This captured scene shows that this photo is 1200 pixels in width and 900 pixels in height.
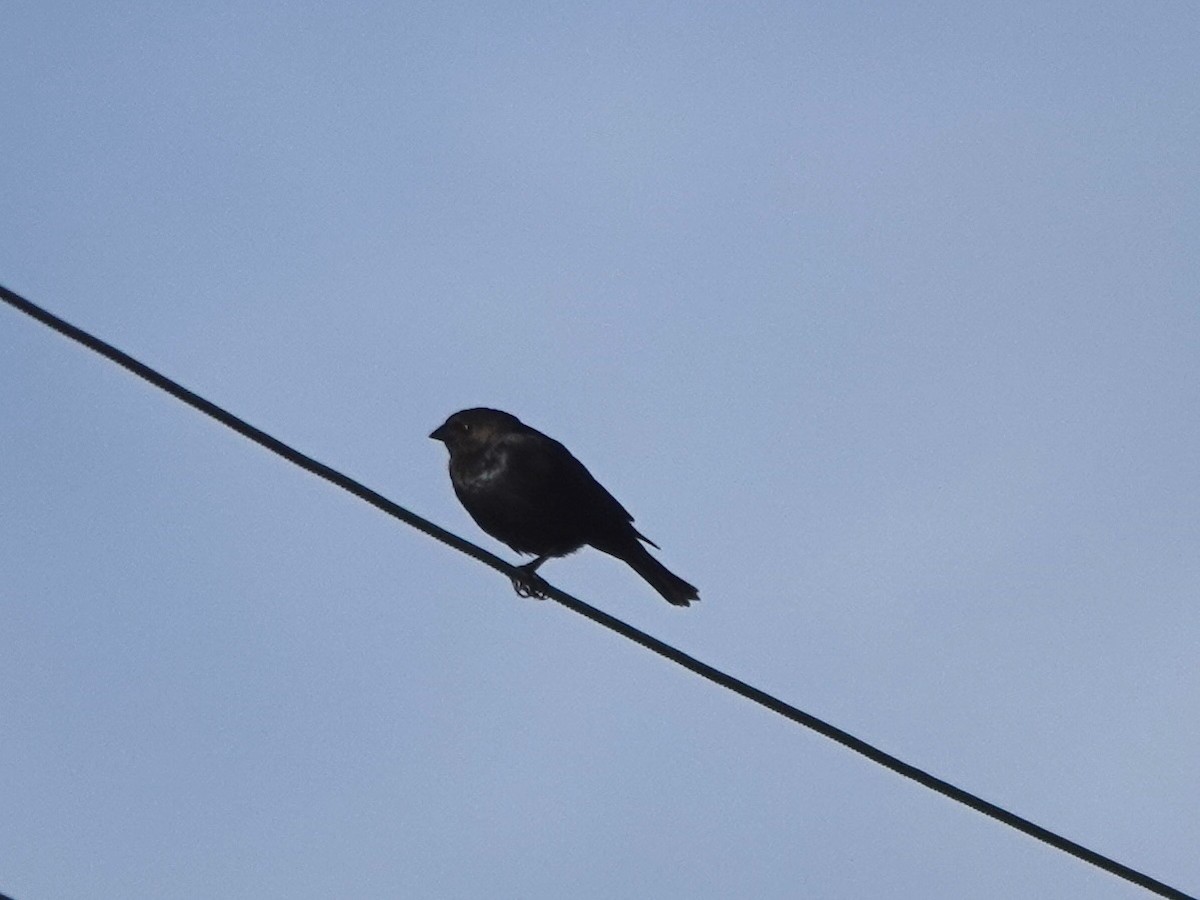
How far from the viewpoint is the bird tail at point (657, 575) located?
8.74m

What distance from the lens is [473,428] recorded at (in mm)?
8891

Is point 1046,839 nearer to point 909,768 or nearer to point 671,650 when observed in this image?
point 909,768

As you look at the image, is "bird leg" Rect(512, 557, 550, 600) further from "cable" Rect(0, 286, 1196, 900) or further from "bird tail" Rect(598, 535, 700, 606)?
"cable" Rect(0, 286, 1196, 900)

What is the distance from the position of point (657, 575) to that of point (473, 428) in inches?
40.6

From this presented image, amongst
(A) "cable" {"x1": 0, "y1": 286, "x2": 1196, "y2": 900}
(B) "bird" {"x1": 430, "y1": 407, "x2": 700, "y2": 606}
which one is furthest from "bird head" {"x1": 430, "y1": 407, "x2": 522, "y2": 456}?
(A) "cable" {"x1": 0, "y1": 286, "x2": 1196, "y2": 900}

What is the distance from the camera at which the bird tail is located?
8.74 meters

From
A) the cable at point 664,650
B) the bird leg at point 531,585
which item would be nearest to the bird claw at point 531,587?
the bird leg at point 531,585

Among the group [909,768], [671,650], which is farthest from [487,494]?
[909,768]

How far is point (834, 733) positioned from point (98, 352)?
6.39ft

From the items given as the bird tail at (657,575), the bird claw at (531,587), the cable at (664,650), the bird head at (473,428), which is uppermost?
the bird head at (473,428)

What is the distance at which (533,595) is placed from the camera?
26.9ft

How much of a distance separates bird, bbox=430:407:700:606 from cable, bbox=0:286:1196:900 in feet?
10.9

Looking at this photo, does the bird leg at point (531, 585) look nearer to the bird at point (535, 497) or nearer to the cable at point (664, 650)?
the bird at point (535, 497)

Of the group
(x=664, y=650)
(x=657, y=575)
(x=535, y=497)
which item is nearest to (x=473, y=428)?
(x=535, y=497)
